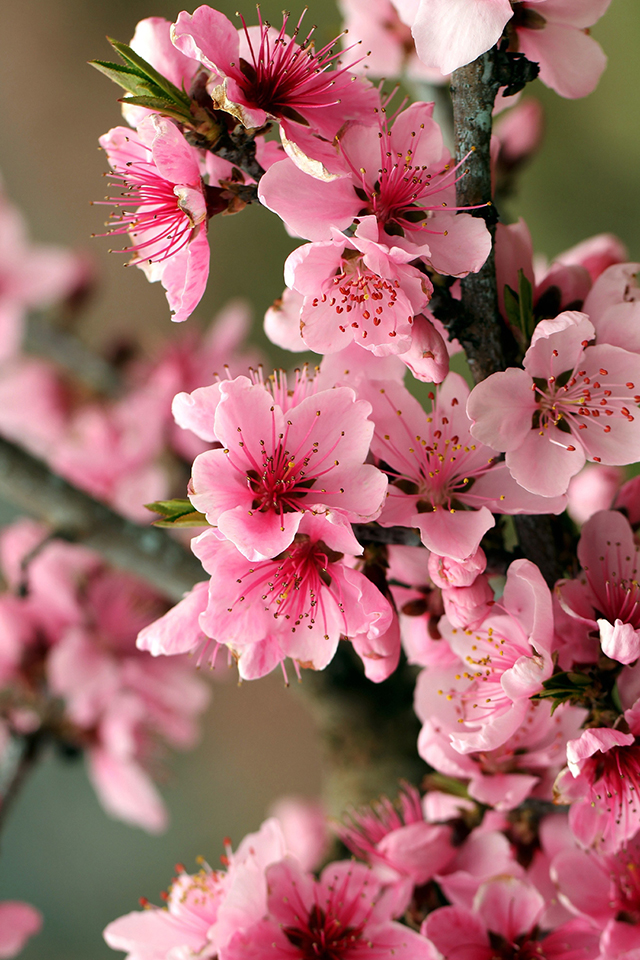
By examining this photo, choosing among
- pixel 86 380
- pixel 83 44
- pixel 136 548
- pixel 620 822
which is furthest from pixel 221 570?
pixel 83 44

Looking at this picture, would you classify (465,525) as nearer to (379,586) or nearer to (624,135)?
(379,586)

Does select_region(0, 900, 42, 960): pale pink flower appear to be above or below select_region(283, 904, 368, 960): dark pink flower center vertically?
below

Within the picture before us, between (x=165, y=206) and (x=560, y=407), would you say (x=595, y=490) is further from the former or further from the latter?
(x=165, y=206)

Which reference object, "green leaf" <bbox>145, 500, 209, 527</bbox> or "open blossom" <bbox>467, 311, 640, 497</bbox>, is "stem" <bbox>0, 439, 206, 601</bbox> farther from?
"open blossom" <bbox>467, 311, 640, 497</bbox>

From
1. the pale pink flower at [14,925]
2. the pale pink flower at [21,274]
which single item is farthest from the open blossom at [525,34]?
the pale pink flower at [21,274]

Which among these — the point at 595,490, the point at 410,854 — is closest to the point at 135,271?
the point at 595,490

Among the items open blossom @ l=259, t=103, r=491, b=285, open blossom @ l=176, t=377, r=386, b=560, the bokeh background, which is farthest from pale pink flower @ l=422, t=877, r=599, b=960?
the bokeh background
